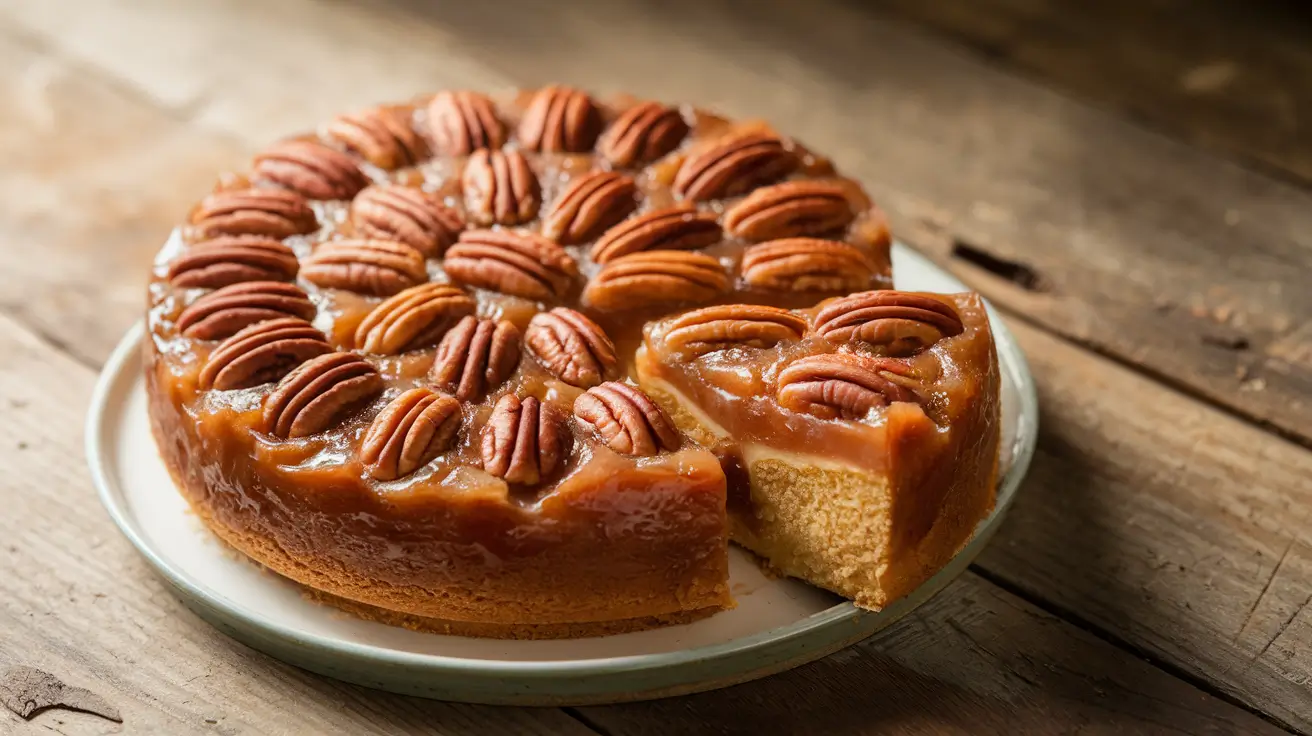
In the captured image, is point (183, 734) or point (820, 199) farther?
point (820, 199)

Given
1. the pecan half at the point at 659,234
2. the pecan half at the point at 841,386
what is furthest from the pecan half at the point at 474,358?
the pecan half at the point at 841,386

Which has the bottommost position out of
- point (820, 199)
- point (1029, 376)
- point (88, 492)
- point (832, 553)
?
point (88, 492)

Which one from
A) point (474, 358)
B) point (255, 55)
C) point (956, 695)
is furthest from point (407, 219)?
point (255, 55)

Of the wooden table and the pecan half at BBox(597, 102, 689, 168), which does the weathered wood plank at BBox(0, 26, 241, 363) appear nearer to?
the wooden table

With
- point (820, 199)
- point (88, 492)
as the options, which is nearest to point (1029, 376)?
point (820, 199)

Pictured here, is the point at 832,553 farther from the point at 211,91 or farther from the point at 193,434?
the point at 211,91
